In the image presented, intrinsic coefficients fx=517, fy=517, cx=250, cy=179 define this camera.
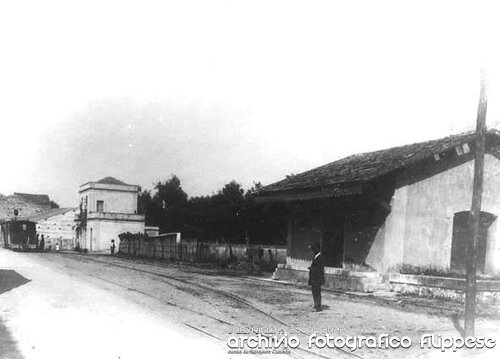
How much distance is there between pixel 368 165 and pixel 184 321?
9.51m

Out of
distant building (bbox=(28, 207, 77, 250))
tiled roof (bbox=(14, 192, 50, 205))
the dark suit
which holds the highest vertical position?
the dark suit

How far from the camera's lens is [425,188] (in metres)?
15.8

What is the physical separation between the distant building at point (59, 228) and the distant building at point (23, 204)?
17.4 metres

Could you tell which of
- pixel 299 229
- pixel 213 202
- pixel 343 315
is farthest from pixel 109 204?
pixel 343 315

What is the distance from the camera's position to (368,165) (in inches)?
683

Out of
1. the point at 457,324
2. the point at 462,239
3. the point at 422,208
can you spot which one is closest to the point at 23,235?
the point at 422,208

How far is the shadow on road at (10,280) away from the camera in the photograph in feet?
49.5

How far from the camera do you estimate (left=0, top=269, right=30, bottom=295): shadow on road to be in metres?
15.1

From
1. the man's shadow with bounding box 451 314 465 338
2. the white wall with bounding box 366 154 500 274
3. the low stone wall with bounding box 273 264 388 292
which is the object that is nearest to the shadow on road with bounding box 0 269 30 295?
the low stone wall with bounding box 273 264 388 292

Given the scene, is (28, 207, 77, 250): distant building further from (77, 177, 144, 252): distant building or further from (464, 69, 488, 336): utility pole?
(464, 69, 488, 336): utility pole

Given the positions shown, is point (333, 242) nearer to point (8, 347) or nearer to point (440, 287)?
point (440, 287)

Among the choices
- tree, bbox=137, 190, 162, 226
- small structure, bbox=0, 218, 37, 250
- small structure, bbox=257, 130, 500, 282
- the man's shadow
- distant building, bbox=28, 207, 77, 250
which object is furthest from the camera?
tree, bbox=137, 190, 162, 226

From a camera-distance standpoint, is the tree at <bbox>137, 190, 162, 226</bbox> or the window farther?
the tree at <bbox>137, 190, 162, 226</bbox>

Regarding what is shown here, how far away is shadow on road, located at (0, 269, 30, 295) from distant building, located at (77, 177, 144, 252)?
36289 mm
